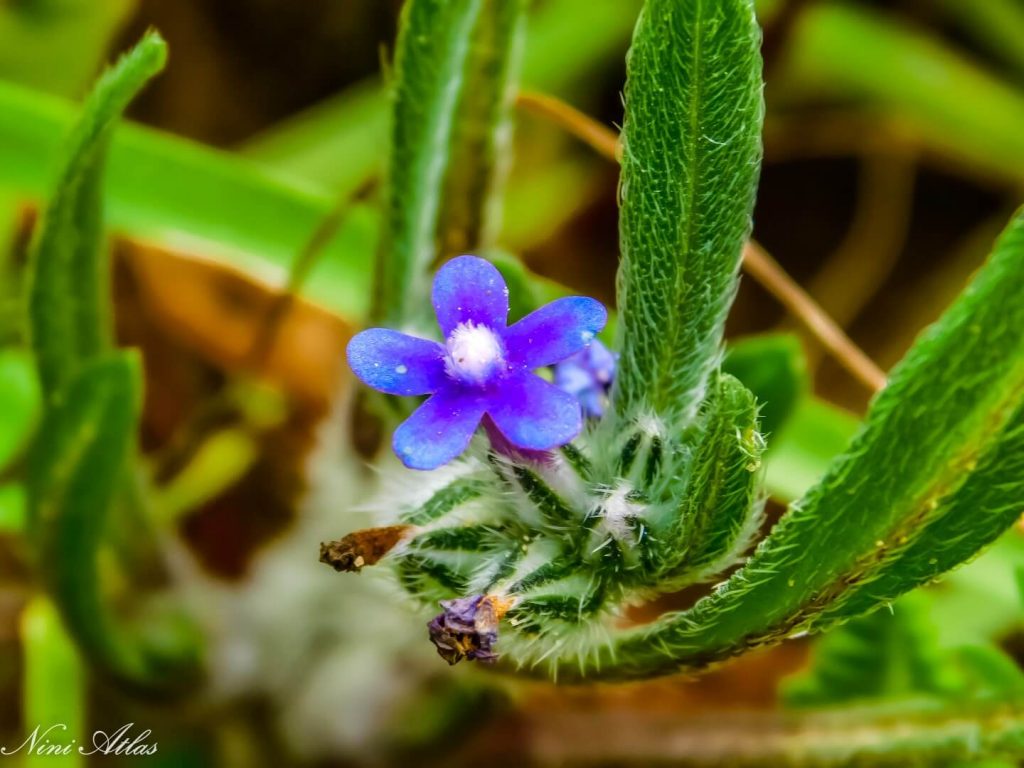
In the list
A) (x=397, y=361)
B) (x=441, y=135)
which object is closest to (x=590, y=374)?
(x=441, y=135)

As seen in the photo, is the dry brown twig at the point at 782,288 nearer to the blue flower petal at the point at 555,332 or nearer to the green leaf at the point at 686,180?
the green leaf at the point at 686,180

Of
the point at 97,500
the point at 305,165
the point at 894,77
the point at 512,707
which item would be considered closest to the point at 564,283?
the point at 305,165

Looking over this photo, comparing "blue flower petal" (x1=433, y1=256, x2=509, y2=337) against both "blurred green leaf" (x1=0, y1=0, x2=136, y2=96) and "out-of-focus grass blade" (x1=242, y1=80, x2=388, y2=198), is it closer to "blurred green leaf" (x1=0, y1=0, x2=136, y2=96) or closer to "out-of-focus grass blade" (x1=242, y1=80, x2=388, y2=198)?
"out-of-focus grass blade" (x1=242, y1=80, x2=388, y2=198)

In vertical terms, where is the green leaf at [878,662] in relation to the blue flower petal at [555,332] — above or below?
above

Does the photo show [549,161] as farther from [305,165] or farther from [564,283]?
[305,165]

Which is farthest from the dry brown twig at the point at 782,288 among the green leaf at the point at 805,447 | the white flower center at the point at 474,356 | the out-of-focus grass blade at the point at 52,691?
the out-of-focus grass blade at the point at 52,691

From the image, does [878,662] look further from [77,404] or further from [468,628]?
[77,404]
